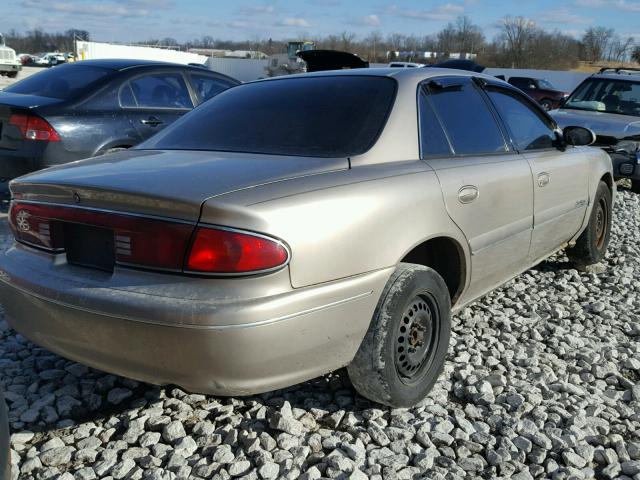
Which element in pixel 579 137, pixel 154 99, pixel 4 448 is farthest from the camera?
pixel 154 99

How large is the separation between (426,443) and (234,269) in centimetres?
111

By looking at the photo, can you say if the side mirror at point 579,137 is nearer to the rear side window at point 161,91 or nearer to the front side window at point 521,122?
the front side window at point 521,122

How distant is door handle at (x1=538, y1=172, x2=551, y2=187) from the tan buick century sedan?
39cm

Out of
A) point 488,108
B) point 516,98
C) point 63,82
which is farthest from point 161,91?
point 488,108

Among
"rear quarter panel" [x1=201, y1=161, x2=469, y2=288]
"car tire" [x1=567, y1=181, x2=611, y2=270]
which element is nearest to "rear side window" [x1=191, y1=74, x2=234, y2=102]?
"car tire" [x1=567, y1=181, x2=611, y2=270]

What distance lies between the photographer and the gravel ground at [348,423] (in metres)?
2.44

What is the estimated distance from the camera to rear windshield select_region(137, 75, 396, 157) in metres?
2.87

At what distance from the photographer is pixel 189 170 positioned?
2504 mm

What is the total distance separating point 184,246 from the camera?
220 cm

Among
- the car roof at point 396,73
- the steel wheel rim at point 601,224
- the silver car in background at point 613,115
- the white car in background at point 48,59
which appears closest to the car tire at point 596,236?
the steel wheel rim at point 601,224

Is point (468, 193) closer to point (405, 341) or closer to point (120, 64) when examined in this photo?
point (405, 341)

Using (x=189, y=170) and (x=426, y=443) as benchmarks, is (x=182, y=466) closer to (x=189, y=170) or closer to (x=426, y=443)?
(x=426, y=443)

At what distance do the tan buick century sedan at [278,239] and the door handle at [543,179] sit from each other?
0.39 metres

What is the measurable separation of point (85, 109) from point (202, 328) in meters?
4.46
